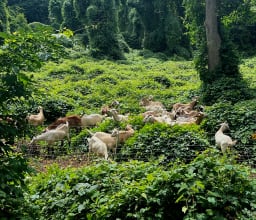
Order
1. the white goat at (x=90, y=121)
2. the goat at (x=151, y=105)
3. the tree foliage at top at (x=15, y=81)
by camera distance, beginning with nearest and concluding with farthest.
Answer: the tree foliage at top at (x=15, y=81)
the white goat at (x=90, y=121)
the goat at (x=151, y=105)

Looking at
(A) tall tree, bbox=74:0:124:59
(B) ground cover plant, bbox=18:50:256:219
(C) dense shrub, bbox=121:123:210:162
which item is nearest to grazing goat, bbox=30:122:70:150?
(B) ground cover plant, bbox=18:50:256:219

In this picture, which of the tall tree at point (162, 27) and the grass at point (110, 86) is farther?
the tall tree at point (162, 27)

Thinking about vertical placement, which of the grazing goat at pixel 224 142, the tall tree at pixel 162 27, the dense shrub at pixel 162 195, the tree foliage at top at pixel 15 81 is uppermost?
the tree foliage at top at pixel 15 81

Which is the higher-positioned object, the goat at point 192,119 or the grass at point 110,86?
the goat at point 192,119

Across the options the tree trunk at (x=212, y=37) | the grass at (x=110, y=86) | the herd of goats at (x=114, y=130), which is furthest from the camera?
the grass at (x=110, y=86)

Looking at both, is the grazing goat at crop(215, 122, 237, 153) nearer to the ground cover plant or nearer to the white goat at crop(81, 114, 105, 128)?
the ground cover plant

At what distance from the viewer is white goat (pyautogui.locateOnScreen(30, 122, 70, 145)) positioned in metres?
8.98

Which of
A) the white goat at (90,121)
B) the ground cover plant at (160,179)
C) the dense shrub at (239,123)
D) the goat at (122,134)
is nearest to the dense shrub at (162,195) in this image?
the ground cover plant at (160,179)

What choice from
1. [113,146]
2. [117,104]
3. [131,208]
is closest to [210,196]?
[131,208]

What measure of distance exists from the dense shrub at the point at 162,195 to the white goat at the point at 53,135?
3.78m

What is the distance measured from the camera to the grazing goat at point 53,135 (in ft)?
29.5

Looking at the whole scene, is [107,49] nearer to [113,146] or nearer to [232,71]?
[232,71]

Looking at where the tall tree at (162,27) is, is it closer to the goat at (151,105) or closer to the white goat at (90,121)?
the goat at (151,105)

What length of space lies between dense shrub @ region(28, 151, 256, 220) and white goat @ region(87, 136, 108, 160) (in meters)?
2.64
